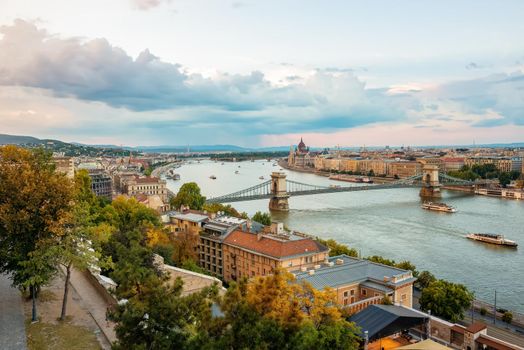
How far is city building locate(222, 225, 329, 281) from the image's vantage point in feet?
61.7

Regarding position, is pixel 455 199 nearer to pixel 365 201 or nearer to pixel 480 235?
pixel 365 201

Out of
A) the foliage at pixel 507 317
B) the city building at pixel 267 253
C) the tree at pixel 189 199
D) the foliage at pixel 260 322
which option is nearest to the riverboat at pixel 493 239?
the foliage at pixel 507 317

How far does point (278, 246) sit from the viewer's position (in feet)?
62.5

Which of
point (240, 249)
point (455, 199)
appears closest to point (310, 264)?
point (240, 249)

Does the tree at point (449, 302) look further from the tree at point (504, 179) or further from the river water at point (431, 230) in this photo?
the tree at point (504, 179)

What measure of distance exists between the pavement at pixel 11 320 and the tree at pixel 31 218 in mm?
487

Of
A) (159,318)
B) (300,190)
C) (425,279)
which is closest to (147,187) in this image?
(300,190)

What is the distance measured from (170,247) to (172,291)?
39.1 feet

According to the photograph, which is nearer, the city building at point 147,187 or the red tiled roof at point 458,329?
the red tiled roof at point 458,329

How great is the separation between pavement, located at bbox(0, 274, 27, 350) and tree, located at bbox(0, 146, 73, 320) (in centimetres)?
49

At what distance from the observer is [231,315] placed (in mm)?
6816

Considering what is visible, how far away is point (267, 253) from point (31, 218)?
35.2 feet

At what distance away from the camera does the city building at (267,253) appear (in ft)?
61.7

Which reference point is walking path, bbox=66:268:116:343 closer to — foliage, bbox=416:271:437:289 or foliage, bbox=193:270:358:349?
foliage, bbox=193:270:358:349
